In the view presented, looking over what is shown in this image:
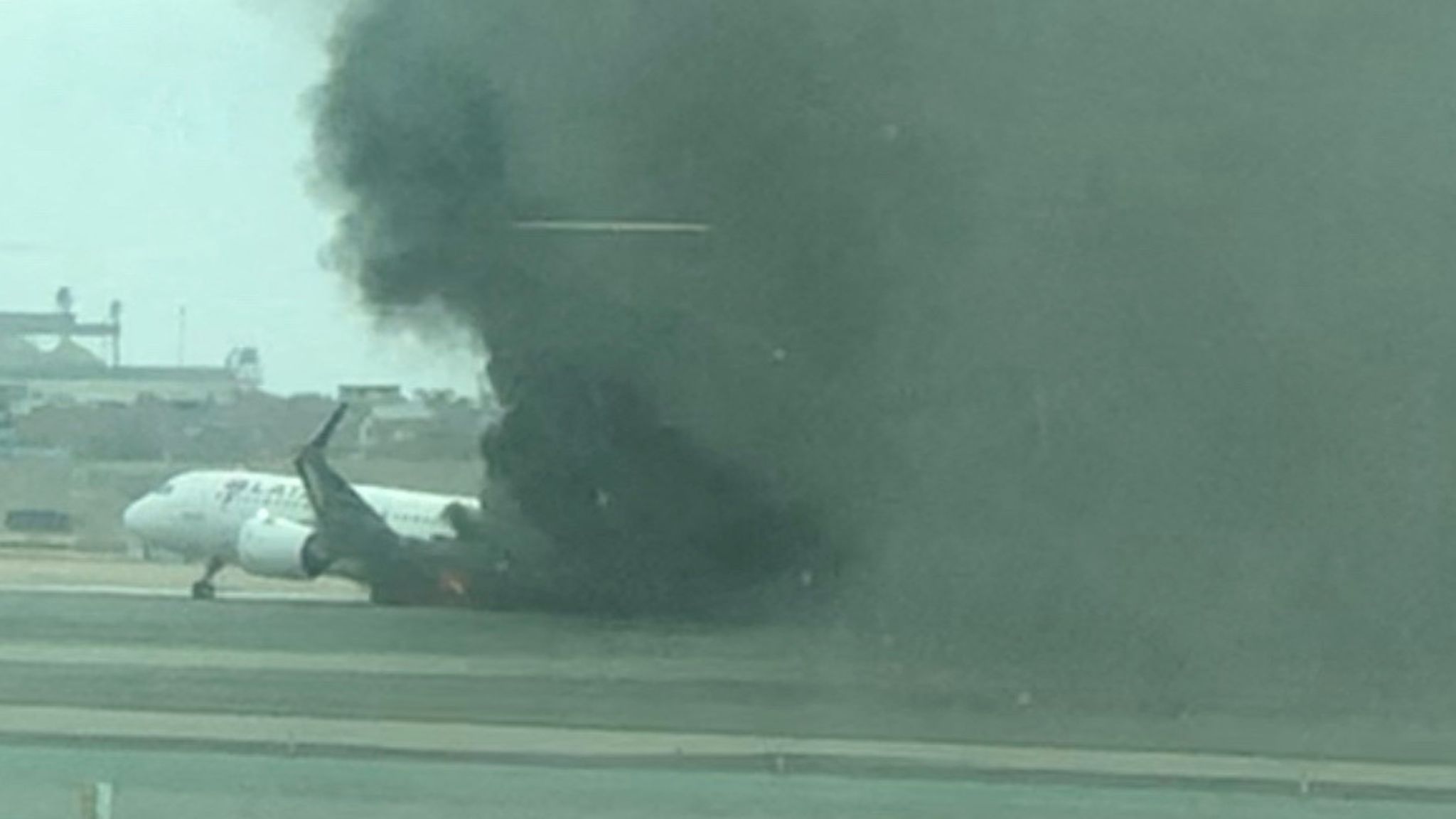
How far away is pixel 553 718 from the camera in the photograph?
15.1m

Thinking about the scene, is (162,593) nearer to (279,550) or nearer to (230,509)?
(230,509)

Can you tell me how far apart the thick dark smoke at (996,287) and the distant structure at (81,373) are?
4.89ft

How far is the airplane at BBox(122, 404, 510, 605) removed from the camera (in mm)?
16562

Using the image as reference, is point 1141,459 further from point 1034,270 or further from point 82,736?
point 82,736

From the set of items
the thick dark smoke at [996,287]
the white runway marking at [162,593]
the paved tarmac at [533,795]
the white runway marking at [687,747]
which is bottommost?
the paved tarmac at [533,795]

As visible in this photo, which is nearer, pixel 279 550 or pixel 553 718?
pixel 553 718

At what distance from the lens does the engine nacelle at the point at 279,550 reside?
56.9ft

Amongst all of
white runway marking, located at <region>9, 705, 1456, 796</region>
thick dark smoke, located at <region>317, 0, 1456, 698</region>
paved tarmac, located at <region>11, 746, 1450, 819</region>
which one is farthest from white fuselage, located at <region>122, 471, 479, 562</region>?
paved tarmac, located at <region>11, 746, 1450, 819</region>

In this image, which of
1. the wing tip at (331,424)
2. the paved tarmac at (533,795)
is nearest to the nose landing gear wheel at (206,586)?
the wing tip at (331,424)

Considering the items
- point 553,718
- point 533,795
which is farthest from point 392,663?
point 533,795

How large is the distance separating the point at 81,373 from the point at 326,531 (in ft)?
6.22

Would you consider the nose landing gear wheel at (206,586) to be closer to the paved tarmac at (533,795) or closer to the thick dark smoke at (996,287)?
the thick dark smoke at (996,287)

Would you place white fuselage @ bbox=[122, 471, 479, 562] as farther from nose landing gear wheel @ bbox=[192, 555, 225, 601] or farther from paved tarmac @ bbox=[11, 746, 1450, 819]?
paved tarmac @ bbox=[11, 746, 1450, 819]

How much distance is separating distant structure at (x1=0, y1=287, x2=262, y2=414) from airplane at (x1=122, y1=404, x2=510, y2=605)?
487mm
